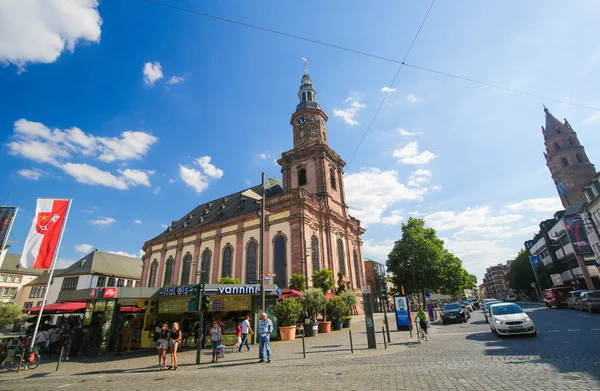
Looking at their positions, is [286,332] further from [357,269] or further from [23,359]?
[357,269]

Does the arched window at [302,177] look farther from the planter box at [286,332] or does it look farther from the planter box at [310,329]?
the planter box at [286,332]

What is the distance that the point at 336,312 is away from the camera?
22078 millimetres

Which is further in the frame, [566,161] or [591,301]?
[566,161]

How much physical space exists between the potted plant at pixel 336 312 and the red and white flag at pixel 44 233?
17.7m

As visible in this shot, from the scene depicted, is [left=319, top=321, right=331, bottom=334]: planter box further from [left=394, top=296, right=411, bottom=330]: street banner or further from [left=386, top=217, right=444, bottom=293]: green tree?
[left=386, top=217, right=444, bottom=293]: green tree

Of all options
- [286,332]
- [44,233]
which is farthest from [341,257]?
[44,233]

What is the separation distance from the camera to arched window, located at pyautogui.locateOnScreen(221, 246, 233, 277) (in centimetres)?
3552

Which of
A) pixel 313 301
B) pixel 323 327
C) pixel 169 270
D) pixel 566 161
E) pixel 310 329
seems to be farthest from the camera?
pixel 566 161

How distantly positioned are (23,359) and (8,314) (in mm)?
38180

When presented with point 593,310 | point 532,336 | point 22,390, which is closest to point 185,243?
point 22,390

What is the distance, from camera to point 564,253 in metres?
50.5

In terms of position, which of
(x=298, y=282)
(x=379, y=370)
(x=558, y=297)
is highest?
(x=298, y=282)

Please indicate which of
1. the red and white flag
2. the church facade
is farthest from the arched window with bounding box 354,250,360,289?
the red and white flag

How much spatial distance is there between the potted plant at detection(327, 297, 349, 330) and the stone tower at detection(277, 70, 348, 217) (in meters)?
16.6
